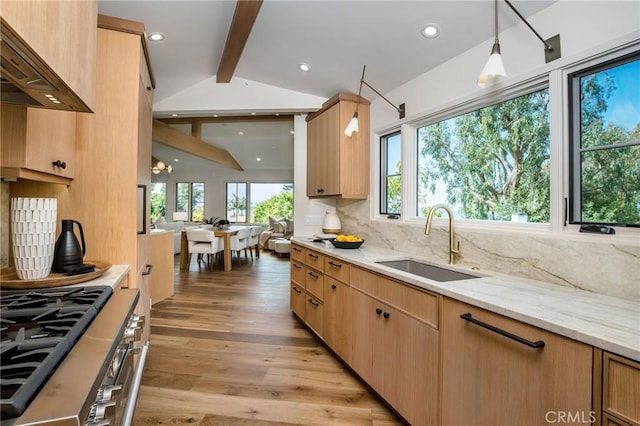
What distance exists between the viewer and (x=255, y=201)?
11.2 metres

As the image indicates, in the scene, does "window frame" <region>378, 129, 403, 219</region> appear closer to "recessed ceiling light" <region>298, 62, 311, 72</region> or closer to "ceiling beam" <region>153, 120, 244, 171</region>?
"recessed ceiling light" <region>298, 62, 311, 72</region>

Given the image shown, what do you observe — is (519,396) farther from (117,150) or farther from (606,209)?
(117,150)

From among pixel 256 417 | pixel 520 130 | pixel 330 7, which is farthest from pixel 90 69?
pixel 520 130

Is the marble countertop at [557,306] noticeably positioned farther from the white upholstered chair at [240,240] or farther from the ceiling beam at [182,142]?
the ceiling beam at [182,142]

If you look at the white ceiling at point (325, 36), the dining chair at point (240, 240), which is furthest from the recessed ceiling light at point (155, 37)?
the dining chair at point (240, 240)

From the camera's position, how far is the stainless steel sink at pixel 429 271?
6.42 ft

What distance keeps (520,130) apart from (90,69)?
2.27 metres

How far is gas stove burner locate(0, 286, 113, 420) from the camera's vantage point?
1.90 feet

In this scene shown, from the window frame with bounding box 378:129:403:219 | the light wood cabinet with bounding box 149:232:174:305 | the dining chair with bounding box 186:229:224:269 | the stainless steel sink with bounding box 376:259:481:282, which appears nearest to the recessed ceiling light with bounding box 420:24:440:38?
the window frame with bounding box 378:129:403:219

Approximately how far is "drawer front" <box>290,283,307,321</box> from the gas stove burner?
2.10 metres

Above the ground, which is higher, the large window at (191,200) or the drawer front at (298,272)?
the large window at (191,200)

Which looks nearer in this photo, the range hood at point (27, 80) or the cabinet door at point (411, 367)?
the range hood at point (27, 80)

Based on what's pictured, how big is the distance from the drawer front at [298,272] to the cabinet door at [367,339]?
107 centimetres

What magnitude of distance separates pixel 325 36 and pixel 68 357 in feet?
8.39
